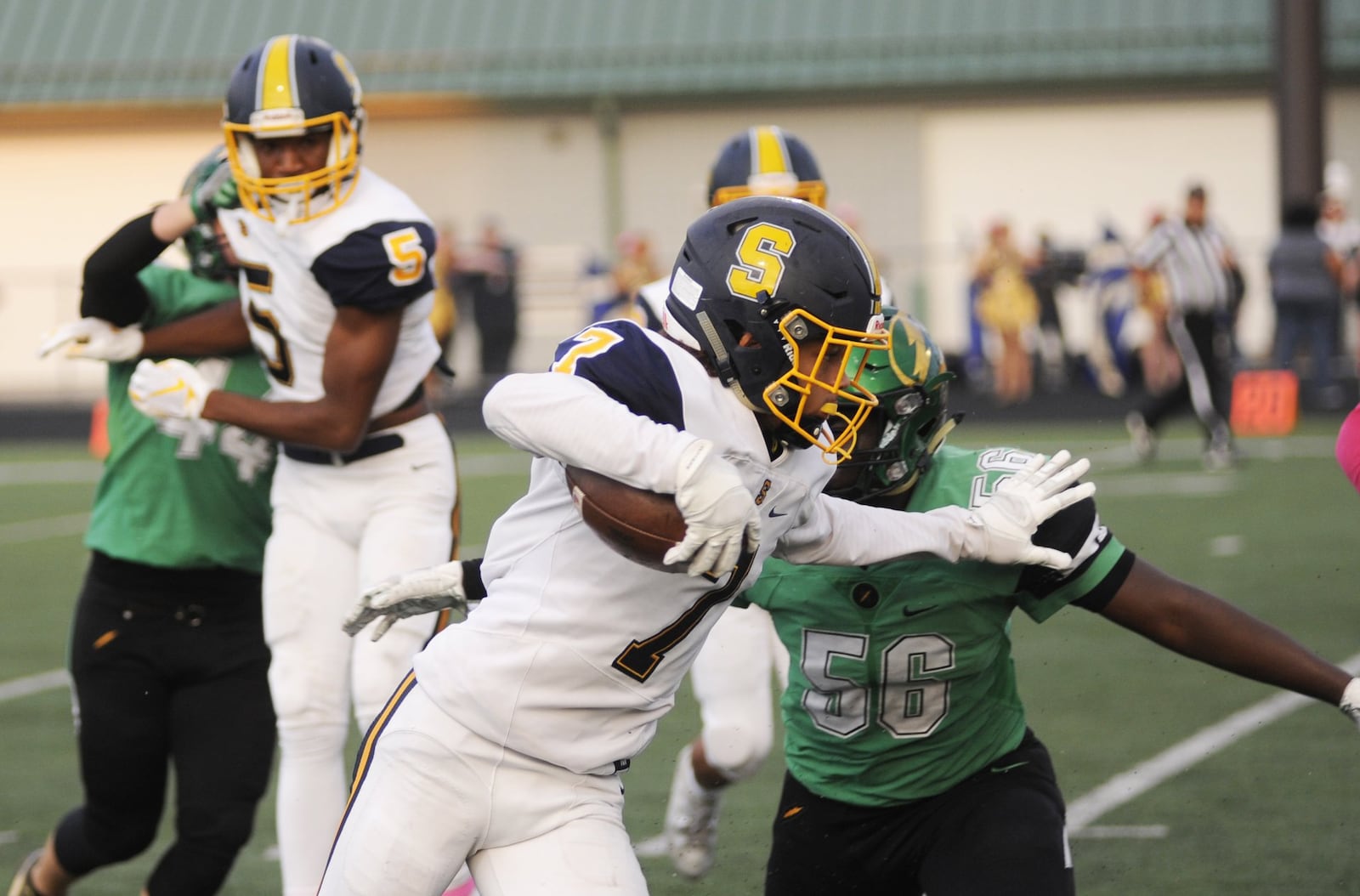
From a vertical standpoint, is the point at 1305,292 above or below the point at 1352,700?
below

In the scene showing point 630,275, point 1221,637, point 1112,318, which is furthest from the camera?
point 1112,318

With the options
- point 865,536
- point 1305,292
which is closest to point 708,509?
point 865,536

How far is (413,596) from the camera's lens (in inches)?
130

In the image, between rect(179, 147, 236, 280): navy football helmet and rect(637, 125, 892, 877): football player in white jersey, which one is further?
rect(637, 125, 892, 877): football player in white jersey

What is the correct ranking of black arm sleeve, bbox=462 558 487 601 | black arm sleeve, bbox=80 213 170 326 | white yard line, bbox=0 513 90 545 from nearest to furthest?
black arm sleeve, bbox=462 558 487 601 < black arm sleeve, bbox=80 213 170 326 < white yard line, bbox=0 513 90 545

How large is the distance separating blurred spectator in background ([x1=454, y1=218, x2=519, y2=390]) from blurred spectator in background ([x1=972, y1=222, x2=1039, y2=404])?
5.00 m

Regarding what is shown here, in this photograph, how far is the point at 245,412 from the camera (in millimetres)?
4051

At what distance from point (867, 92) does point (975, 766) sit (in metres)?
19.7

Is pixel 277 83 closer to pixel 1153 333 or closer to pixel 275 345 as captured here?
pixel 275 345

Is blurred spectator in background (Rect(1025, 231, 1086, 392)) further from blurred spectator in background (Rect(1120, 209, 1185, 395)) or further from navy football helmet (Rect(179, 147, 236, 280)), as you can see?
navy football helmet (Rect(179, 147, 236, 280))

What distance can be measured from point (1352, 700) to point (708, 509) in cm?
128

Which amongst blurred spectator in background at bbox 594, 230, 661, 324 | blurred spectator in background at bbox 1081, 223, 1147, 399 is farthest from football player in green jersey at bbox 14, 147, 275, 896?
blurred spectator in background at bbox 1081, 223, 1147, 399

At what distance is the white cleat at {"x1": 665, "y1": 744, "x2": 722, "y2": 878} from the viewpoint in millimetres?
4688

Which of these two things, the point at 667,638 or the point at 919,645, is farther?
the point at 919,645
